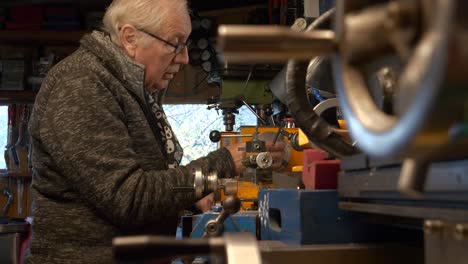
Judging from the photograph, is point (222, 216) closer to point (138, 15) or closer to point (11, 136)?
point (138, 15)

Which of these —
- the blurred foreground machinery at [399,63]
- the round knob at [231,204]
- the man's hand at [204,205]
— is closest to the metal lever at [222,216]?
the round knob at [231,204]

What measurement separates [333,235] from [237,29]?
717 mm

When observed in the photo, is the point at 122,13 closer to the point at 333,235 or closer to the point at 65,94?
the point at 65,94

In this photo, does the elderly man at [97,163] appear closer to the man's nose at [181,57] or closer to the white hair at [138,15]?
the white hair at [138,15]

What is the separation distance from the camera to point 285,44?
1.00 feet

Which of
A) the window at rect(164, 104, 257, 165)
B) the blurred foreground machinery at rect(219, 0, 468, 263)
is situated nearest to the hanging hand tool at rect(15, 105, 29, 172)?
the window at rect(164, 104, 257, 165)

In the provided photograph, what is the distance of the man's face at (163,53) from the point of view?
180cm

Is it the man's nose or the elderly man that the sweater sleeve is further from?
the man's nose

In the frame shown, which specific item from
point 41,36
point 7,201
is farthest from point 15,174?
point 41,36

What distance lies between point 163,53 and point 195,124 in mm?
2473

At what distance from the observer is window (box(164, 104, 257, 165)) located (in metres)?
4.25

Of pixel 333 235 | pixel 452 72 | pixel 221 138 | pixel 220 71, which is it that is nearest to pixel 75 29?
pixel 220 71

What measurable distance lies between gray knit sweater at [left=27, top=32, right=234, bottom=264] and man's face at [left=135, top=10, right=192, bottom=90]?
0.64ft

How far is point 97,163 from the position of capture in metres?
1.41
